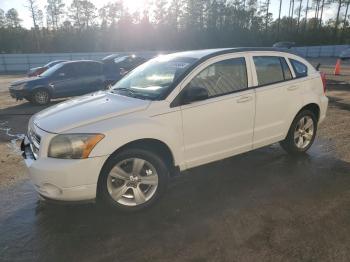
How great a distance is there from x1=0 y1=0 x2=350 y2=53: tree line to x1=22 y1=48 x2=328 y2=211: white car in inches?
2532

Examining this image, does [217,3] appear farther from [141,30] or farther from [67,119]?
[67,119]

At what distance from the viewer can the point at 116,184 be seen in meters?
3.99

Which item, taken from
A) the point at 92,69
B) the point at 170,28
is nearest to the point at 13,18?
the point at 170,28

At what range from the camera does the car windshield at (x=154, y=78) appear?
4.40 meters

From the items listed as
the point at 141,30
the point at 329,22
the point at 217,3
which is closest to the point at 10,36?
the point at 141,30

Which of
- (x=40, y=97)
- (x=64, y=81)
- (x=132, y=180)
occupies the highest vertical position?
(x=132, y=180)

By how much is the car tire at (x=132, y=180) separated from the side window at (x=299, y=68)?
9.08 ft

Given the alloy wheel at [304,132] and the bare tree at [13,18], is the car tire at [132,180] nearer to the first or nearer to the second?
the alloy wheel at [304,132]

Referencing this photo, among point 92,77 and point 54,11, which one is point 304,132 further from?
point 54,11

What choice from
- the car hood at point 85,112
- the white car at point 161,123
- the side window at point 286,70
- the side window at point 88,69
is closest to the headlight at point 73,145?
the white car at point 161,123

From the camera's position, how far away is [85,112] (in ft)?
13.3

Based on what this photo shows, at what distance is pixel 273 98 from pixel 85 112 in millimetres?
2668

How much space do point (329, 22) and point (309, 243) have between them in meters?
83.5

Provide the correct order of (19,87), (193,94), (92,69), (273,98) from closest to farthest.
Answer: (193,94) → (273,98) → (19,87) → (92,69)
